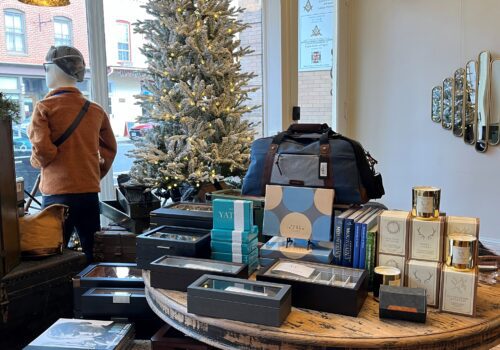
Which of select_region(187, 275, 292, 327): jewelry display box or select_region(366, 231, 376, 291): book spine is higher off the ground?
select_region(366, 231, 376, 291): book spine

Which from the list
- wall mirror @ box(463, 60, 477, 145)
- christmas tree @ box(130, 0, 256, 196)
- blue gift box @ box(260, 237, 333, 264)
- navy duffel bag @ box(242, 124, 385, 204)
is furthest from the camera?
wall mirror @ box(463, 60, 477, 145)

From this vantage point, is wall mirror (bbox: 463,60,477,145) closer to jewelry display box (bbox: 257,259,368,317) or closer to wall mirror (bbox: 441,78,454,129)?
wall mirror (bbox: 441,78,454,129)

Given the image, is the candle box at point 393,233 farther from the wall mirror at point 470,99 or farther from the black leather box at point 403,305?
the wall mirror at point 470,99

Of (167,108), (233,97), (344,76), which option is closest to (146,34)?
(167,108)

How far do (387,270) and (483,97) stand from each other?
3568mm

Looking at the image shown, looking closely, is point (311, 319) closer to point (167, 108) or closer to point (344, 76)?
point (167, 108)

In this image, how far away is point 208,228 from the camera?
1.56m

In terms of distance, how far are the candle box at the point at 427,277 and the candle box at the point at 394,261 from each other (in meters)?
0.02

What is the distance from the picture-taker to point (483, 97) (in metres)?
4.20

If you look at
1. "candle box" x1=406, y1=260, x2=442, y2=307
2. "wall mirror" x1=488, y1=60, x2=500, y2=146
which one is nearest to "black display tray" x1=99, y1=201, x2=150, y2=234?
"candle box" x1=406, y1=260, x2=442, y2=307

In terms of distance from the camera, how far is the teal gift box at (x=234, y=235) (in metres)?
1.43

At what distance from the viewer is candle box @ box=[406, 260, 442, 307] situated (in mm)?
1189

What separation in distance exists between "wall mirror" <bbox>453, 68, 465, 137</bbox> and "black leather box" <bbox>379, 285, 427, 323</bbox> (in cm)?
368

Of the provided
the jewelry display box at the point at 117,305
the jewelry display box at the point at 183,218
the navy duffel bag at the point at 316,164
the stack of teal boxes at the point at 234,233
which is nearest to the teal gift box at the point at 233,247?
the stack of teal boxes at the point at 234,233
